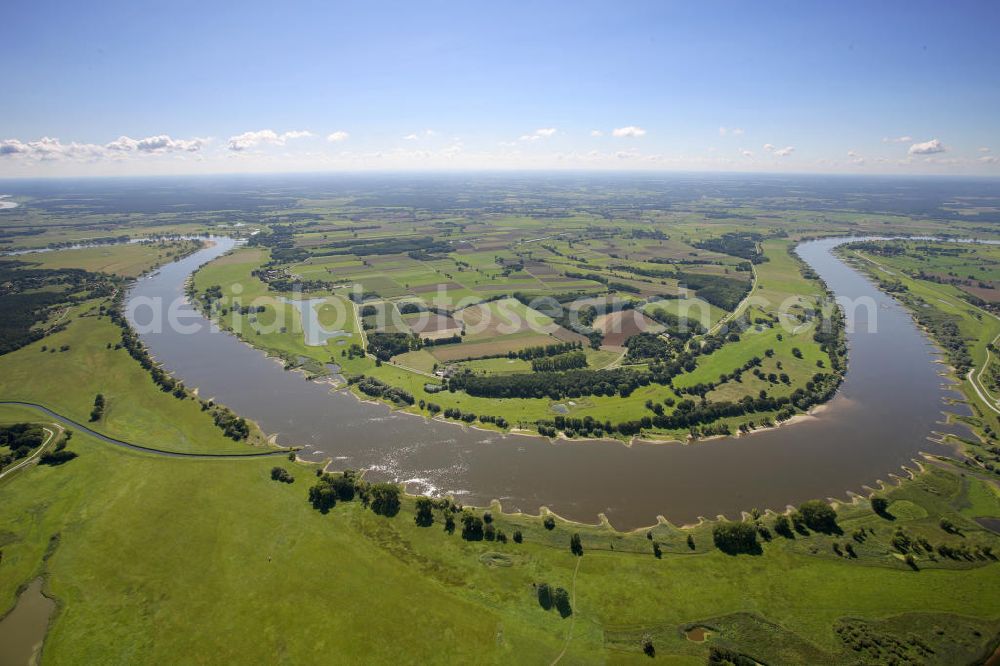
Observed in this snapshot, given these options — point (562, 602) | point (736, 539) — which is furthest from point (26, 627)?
point (736, 539)

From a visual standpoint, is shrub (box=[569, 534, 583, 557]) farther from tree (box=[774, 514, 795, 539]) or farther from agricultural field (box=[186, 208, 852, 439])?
agricultural field (box=[186, 208, 852, 439])

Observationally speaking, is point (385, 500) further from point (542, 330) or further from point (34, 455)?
point (542, 330)

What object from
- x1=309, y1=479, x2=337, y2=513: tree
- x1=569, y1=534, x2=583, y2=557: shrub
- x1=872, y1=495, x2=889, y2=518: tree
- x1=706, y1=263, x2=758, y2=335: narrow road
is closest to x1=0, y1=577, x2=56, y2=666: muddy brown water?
x1=309, y1=479, x2=337, y2=513: tree

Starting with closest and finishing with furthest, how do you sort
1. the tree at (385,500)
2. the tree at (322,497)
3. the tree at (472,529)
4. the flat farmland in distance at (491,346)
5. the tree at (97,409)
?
the tree at (472,529) < the tree at (385,500) < the tree at (322,497) < the tree at (97,409) < the flat farmland in distance at (491,346)

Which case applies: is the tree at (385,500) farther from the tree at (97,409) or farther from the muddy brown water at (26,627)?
the tree at (97,409)

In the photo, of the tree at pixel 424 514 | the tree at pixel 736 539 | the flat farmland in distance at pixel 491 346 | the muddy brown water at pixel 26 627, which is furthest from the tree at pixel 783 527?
the muddy brown water at pixel 26 627
